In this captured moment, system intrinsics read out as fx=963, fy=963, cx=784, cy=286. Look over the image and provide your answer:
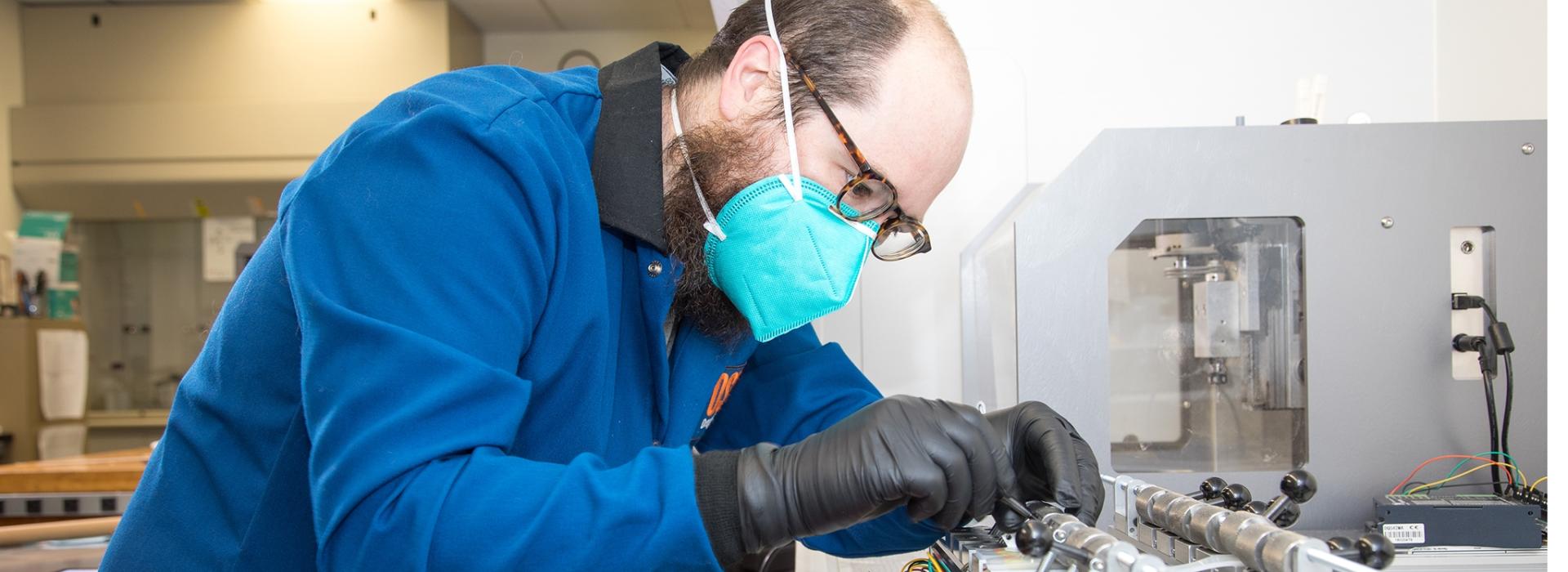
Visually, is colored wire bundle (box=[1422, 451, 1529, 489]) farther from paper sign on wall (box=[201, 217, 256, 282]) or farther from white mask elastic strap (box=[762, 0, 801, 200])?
paper sign on wall (box=[201, 217, 256, 282])

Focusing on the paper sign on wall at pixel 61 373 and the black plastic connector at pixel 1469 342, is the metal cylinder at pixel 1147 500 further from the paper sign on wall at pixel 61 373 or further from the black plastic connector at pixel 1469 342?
the paper sign on wall at pixel 61 373

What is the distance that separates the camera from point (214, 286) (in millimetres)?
4633

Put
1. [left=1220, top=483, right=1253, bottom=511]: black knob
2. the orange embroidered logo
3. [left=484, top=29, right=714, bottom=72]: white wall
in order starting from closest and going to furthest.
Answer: [left=1220, top=483, right=1253, bottom=511]: black knob
the orange embroidered logo
[left=484, top=29, right=714, bottom=72]: white wall

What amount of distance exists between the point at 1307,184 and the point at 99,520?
6.23 feet

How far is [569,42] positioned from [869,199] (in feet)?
13.6

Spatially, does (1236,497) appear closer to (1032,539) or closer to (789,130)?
(1032,539)

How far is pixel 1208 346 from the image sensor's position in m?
1.37

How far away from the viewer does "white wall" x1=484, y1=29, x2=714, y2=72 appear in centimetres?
480

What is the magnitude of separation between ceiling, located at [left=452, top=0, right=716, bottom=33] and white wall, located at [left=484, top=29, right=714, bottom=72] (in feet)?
0.11

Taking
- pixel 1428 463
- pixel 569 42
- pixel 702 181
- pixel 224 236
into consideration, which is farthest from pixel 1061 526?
pixel 224 236

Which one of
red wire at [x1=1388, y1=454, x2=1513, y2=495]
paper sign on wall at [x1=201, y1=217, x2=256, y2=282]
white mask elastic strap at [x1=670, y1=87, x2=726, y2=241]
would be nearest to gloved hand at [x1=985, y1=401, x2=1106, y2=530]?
white mask elastic strap at [x1=670, y1=87, x2=726, y2=241]

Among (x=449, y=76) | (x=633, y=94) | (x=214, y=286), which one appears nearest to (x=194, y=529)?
(x=449, y=76)

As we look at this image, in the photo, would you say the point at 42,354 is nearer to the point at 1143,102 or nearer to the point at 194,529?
the point at 194,529

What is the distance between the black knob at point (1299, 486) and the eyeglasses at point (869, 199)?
1.38 feet
